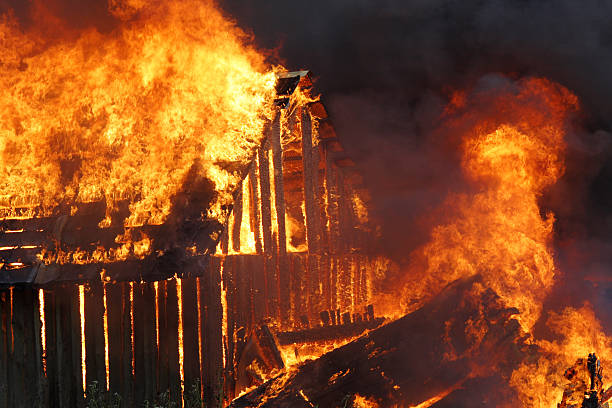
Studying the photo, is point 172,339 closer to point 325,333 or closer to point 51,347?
point 51,347

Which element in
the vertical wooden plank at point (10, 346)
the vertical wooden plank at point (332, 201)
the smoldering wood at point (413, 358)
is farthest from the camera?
the vertical wooden plank at point (332, 201)

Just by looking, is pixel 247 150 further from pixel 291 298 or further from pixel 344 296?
pixel 344 296

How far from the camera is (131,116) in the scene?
43.3 feet

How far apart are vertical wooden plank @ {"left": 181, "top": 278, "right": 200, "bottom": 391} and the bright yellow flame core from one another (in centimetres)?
165

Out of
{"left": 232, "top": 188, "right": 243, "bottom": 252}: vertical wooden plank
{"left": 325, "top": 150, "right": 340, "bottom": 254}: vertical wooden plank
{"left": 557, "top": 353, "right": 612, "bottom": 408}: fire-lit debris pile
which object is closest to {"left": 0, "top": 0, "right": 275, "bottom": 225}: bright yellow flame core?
{"left": 232, "top": 188, "right": 243, "bottom": 252}: vertical wooden plank

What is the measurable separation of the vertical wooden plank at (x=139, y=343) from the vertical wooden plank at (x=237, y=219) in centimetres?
183

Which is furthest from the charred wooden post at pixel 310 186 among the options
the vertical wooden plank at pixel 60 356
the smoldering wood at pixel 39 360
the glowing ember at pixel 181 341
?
the smoldering wood at pixel 39 360

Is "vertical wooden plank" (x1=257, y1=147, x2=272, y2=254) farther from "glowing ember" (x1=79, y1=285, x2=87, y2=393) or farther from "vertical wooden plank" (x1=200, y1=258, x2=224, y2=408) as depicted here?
"glowing ember" (x1=79, y1=285, x2=87, y2=393)

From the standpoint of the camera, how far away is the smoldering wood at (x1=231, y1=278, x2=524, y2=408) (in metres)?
11.2

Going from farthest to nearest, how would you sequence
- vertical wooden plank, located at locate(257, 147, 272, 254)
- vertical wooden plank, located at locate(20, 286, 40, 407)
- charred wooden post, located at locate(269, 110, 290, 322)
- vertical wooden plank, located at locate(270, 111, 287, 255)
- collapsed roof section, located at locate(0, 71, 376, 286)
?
vertical wooden plank, located at locate(270, 111, 287, 255) → charred wooden post, located at locate(269, 110, 290, 322) → vertical wooden plank, located at locate(257, 147, 272, 254) → vertical wooden plank, located at locate(20, 286, 40, 407) → collapsed roof section, located at locate(0, 71, 376, 286)

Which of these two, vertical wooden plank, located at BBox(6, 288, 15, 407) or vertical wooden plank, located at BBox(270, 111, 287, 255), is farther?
vertical wooden plank, located at BBox(270, 111, 287, 255)

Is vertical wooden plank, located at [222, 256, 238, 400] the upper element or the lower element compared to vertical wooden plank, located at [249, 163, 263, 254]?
lower

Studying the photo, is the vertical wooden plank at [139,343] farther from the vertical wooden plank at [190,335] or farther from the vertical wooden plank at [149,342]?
the vertical wooden plank at [190,335]

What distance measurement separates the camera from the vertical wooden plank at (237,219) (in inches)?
460
